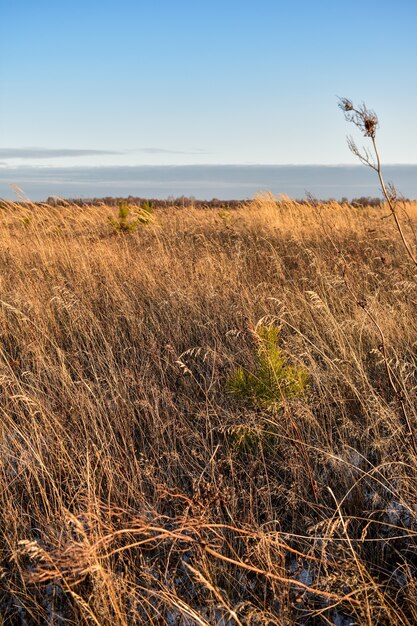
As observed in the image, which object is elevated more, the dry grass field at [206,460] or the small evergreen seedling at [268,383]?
the small evergreen seedling at [268,383]

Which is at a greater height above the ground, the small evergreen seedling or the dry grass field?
the small evergreen seedling

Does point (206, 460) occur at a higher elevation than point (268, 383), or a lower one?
lower

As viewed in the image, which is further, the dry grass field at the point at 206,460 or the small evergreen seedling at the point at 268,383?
the small evergreen seedling at the point at 268,383

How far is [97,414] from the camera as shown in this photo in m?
2.89

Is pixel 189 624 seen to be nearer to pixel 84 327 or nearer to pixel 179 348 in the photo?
pixel 179 348

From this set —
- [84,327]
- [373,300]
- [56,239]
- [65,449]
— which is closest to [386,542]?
[65,449]

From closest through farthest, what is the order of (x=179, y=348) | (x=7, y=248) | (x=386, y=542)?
(x=386, y=542), (x=179, y=348), (x=7, y=248)

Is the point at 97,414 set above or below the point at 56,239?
below

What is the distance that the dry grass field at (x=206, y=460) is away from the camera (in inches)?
69.6

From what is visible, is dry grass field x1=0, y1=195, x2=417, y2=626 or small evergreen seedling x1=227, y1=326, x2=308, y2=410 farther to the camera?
small evergreen seedling x1=227, y1=326, x2=308, y2=410

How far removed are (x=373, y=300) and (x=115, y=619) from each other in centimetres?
313

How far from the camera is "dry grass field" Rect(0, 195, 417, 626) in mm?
1768

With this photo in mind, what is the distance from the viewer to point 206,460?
99.2 inches

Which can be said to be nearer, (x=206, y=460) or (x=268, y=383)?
(x=206, y=460)
